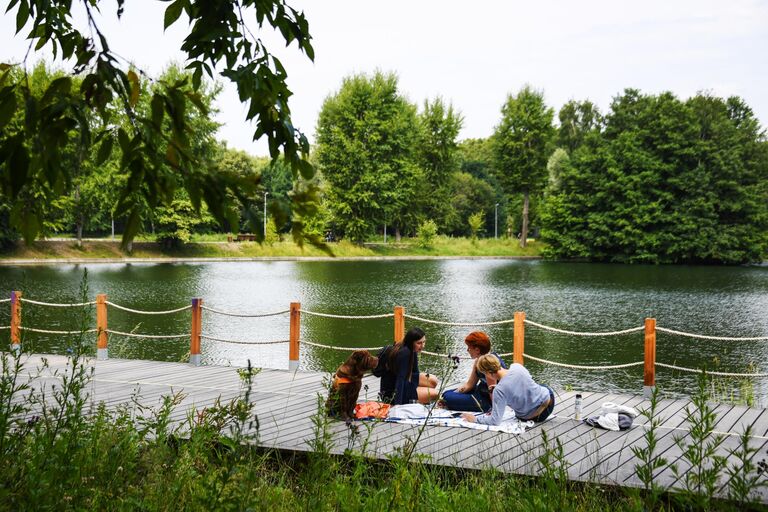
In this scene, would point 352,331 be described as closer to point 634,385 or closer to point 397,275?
point 634,385

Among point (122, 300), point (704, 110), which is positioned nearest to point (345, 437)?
point (122, 300)

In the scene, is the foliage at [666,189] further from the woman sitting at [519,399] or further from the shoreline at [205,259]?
the woman sitting at [519,399]

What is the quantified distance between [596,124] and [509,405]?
74.0 m

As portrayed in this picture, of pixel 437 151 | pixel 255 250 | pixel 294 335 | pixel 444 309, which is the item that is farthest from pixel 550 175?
pixel 294 335

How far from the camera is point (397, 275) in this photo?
126 feet

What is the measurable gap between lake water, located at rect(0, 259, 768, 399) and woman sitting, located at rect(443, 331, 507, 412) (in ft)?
6.45

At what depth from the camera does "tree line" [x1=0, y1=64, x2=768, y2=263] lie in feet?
170

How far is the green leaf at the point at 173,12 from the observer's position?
2.71 meters

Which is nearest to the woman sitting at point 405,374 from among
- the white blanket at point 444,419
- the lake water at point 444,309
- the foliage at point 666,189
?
the white blanket at point 444,419

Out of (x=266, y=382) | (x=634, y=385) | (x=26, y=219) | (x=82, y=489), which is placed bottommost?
(x=634, y=385)

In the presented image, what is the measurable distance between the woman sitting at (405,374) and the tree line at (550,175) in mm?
38839

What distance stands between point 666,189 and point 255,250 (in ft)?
110

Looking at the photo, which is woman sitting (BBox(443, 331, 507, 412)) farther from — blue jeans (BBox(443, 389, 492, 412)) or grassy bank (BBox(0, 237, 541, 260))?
grassy bank (BBox(0, 237, 541, 260))

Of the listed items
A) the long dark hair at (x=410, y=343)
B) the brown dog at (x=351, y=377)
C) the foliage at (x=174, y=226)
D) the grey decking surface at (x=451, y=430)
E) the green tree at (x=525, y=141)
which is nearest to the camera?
the grey decking surface at (x=451, y=430)
